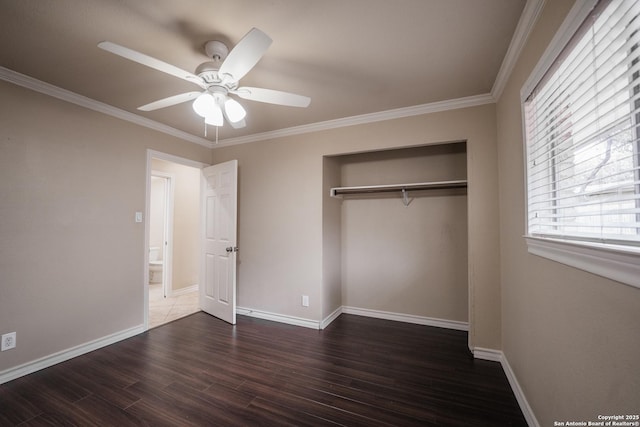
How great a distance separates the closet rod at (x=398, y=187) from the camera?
2.84m

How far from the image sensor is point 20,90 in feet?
7.12

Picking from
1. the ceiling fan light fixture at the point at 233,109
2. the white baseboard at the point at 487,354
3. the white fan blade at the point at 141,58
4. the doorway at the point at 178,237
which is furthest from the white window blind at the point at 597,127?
the doorway at the point at 178,237

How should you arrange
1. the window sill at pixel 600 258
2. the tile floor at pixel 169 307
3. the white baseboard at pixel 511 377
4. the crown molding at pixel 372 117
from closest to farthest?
the window sill at pixel 600 258 < the white baseboard at pixel 511 377 < the crown molding at pixel 372 117 < the tile floor at pixel 169 307

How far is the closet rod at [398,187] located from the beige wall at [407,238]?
0.09 m

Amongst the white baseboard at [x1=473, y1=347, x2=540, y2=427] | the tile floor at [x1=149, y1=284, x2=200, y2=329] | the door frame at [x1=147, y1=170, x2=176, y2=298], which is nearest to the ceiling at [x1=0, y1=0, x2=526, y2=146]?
the door frame at [x1=147, y1=170, x2=176, y2=298]

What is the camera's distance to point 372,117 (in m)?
2.93

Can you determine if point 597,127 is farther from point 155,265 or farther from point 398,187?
point 155,265

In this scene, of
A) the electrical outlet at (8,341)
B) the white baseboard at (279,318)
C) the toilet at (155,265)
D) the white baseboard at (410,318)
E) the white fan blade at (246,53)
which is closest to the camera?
the white fan blade at (246,53)

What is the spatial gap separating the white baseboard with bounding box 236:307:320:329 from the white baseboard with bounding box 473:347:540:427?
166 cm

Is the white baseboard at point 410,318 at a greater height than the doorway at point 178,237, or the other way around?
the doorway at point 178,237

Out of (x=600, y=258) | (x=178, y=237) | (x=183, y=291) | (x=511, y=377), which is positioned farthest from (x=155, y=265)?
(x=600, y=258)

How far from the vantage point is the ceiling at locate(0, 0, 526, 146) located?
4.88ft

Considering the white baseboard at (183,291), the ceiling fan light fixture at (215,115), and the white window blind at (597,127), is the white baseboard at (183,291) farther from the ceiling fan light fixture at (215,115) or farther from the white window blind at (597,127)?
the white window blind at (597,127)

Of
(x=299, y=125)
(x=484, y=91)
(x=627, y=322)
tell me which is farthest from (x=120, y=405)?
(x=484, y=91)
